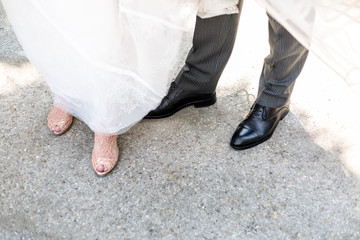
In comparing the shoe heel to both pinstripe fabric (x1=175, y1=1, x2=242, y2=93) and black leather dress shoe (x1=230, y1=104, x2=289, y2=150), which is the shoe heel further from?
black leather dress shoe (x1=230, y1=104, x2=289, y2=150)

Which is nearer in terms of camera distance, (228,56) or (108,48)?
(108,48)

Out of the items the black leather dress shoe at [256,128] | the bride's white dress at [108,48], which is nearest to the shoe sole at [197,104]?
the black leather dress shoe at [256,128]

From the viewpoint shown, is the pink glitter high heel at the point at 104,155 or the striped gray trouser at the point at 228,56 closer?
the striped gray trouser at the point at 228,56

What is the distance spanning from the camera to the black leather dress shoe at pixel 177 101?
1.79 m

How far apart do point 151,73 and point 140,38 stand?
0.48ft

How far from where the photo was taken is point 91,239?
4.61ft

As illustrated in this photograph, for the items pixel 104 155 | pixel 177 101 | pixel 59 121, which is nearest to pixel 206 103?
pixel 177 101

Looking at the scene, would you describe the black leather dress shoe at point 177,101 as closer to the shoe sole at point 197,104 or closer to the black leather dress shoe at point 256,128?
the shoe sole at point 197,104

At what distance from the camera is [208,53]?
5.28 ft

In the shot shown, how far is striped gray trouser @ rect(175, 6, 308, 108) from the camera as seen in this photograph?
4.87 ft

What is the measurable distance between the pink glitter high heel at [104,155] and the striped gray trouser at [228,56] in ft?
1.45

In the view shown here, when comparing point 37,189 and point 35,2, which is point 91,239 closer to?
point 37,189

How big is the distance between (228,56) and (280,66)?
24 cm

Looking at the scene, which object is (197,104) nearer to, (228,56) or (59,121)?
(228,56)
